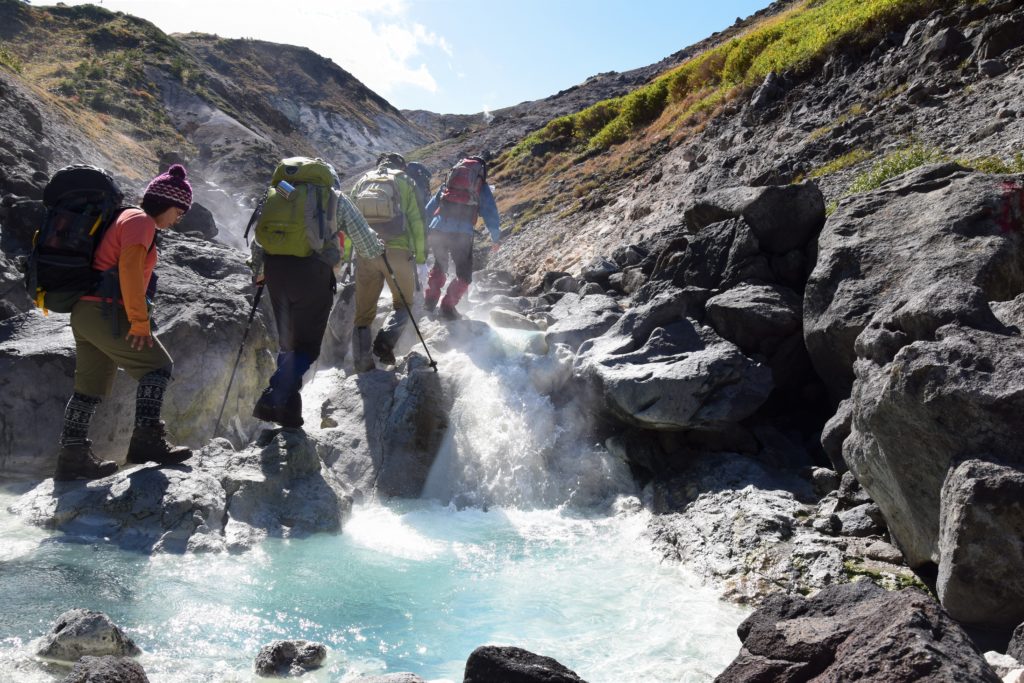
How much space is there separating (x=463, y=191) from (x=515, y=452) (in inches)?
175

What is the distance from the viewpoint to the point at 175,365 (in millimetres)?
9438

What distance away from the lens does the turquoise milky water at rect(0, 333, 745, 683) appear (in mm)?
4715

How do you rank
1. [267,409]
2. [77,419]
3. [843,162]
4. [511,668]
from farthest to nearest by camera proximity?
[843,162] < [267,409] < [77,419] < [511,668]

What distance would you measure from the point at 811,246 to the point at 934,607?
20.8ft

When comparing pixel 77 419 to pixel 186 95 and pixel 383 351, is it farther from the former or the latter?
pixel 186 95

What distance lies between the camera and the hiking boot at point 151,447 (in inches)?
283

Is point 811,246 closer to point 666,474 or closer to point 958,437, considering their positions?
point 666,474

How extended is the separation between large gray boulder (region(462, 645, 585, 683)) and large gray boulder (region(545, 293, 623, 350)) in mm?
6365

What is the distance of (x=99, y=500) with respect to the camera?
21.8ft

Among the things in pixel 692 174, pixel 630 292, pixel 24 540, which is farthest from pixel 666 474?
pixel 692 174

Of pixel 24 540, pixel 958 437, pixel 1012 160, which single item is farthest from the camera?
pixel 1012 160

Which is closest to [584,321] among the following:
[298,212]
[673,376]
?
[673,376]

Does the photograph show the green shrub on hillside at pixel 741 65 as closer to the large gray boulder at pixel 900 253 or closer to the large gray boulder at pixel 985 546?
the large gray boulder at pixel 900 253

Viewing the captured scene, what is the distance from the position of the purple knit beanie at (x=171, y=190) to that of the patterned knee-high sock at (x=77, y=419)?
6.63 ft
